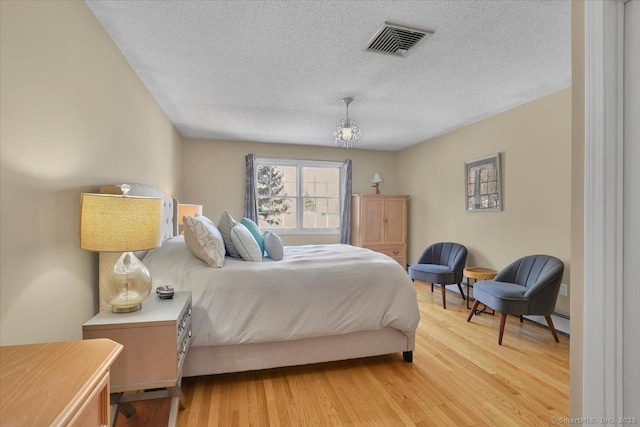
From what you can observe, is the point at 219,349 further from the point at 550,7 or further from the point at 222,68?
the point at 550,7

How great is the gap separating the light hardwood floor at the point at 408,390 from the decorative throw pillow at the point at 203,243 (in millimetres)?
845

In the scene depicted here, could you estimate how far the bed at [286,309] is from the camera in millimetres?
2088

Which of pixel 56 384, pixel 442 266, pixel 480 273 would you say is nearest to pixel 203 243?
pixel 56 384

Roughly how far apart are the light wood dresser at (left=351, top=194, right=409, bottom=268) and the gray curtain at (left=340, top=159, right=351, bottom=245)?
117 mm

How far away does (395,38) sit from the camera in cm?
220

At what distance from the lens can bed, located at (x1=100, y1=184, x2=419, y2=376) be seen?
6.85ft

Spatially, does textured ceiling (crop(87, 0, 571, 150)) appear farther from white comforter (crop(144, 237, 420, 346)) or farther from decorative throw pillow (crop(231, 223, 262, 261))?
white comforter (crop(144, 237, 420, 346))

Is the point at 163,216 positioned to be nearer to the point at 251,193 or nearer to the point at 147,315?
the point at 147,315

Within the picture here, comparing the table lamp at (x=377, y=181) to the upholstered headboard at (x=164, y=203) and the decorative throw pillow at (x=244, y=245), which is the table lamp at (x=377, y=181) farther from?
the decorative throw pillow at (x=244, y=245)

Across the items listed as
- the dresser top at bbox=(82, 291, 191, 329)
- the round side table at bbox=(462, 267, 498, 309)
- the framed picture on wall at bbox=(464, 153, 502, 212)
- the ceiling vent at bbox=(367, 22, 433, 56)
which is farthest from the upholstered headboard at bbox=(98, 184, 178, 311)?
the framed picture on wall at bbox=(464, 153, 502, 212)

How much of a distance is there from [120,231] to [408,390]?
6.42 feet

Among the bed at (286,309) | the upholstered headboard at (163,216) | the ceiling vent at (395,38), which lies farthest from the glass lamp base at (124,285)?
the ceiling vent at (395,38)

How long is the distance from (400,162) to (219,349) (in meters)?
4.96

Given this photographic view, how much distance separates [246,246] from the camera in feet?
8.25
